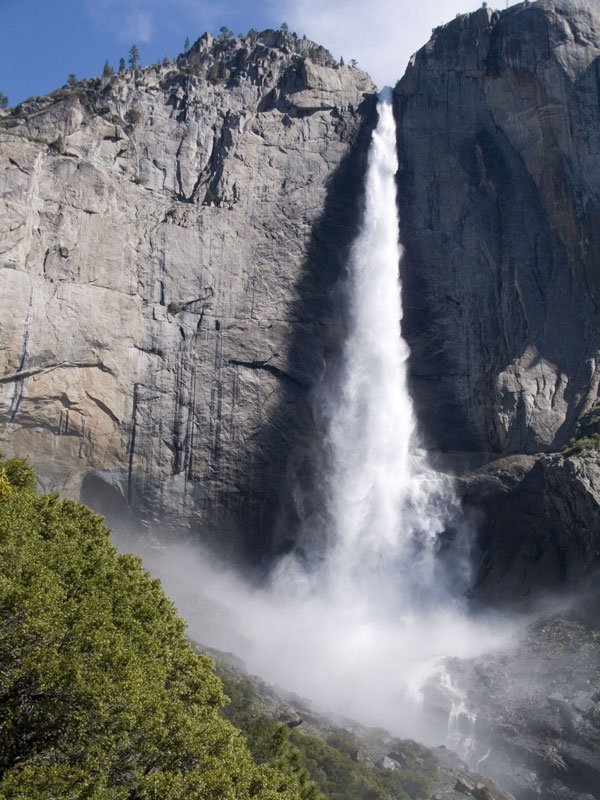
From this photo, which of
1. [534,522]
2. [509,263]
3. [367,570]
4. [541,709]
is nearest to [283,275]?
[509,263]

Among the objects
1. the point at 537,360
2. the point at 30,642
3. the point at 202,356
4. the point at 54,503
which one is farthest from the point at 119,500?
the point at 30,642

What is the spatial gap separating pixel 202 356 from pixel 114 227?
25.2ft

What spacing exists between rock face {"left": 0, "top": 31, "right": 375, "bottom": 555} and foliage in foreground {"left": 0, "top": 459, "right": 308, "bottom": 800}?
2141cm

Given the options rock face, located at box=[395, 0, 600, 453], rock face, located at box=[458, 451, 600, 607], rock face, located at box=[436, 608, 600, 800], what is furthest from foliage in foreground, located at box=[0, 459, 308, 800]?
rock face, located at box=[395, 0, 600, 453]

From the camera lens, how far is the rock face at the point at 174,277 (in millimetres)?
34094

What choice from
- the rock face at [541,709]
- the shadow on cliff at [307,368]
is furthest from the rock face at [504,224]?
the rock face at [541,709]

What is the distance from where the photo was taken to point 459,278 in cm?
4078

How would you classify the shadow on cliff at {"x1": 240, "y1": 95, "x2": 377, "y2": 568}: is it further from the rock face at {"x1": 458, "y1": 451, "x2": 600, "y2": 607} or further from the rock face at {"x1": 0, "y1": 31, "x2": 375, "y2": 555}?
the rock face at {"x1": 458, "y1": 451, "x2": 600, "y2": 607}

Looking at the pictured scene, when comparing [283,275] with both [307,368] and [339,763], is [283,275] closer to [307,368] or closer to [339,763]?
[307,368]

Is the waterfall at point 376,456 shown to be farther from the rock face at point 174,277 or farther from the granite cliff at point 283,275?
the rock face at point 174,277

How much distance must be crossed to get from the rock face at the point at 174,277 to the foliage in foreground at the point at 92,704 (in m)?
21.4

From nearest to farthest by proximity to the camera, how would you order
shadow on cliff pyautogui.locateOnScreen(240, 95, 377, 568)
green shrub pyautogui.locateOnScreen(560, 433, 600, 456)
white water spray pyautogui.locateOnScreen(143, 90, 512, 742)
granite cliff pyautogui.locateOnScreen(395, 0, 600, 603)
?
white water spray pyautogui.locateOnScreen(143, 90, 512, 742) → green shrub pyautogui.locateOnScreen(560, 433, 600, 456) → granite cliff pyautogui.locateOnScreen(395, 0, 600, 603) → shadow on cliff pyautogui.locateOnScreen(240, 95, 377, 568)

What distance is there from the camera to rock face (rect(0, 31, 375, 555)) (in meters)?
34.1

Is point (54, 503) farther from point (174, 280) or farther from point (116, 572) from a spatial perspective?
point (174, 280)
